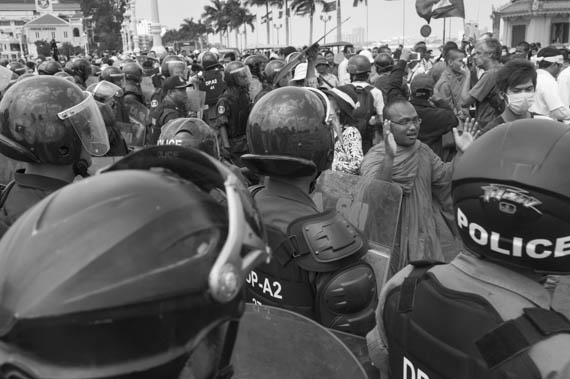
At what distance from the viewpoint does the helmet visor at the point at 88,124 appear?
278cm

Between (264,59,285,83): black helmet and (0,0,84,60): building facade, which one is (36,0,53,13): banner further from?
(264,59,285,83): black helmet

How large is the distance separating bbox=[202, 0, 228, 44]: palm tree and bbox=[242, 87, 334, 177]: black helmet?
317 ft

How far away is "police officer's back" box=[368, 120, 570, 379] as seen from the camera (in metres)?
1.37

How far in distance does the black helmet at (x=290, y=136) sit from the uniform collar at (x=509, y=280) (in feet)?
3.07

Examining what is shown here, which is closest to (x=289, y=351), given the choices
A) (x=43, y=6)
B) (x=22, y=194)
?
(x=22, y=194)

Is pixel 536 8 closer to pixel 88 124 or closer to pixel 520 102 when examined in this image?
pixel 520 102

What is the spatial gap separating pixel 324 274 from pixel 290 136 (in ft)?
2.18

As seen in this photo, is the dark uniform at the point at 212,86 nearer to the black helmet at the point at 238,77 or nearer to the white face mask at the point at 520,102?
the black helmet at the point at 238,77

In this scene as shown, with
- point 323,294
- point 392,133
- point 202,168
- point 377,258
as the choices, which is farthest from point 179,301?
point 392,133

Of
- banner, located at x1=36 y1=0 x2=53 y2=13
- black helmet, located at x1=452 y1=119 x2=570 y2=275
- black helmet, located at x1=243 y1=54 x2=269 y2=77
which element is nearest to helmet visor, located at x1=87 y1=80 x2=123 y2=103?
black helmet, located at x1=243 y1=54 x2=269 y2=77

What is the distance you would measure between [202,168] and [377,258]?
1467 mm

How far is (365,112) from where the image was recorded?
6230 millimetres

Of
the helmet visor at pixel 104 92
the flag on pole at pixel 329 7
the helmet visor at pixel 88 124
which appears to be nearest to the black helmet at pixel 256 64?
the helmet visor at pixel 104 92

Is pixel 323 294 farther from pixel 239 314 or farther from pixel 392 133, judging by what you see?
pixel 392 133
